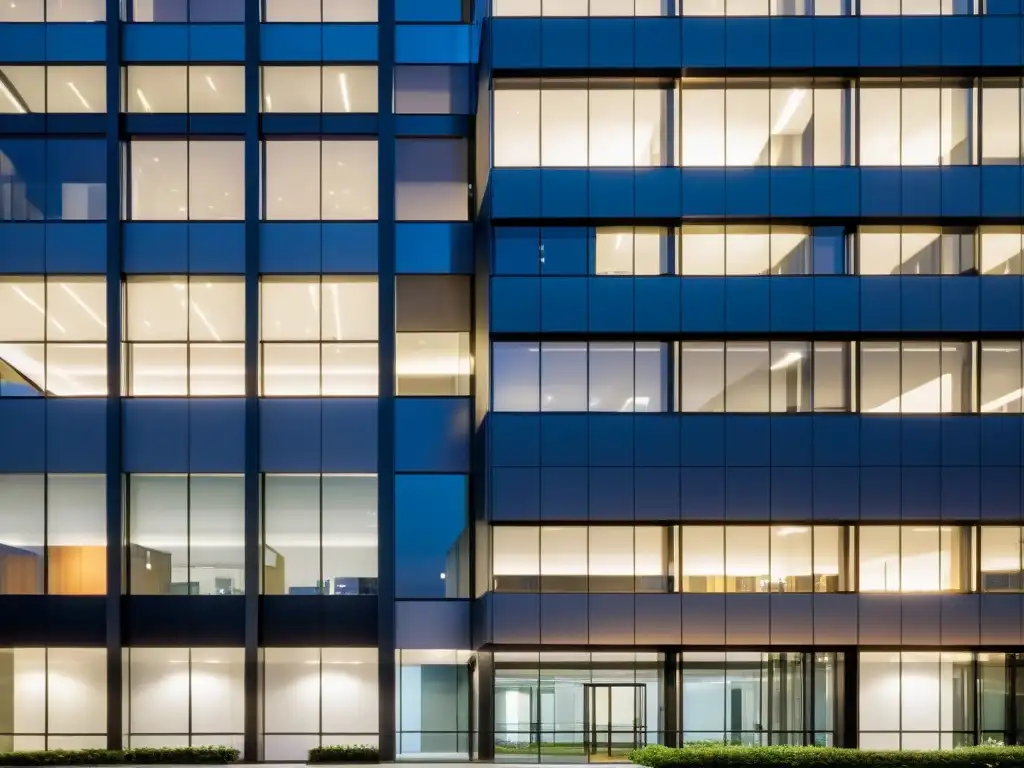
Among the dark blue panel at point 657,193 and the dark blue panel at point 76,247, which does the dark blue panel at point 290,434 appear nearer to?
the dark blue panel at point 76,247

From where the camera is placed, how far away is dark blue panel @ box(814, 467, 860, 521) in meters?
28.6

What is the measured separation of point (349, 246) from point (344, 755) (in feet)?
50.1

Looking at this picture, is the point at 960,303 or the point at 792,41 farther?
the point at 792,41

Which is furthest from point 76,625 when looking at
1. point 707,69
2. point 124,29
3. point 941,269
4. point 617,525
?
point 941,269

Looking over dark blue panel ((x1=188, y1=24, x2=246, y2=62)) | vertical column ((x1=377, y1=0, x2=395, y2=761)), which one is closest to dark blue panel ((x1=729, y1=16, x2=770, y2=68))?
vertical column ((x1=377, y1=0, x2=395, y2=761))

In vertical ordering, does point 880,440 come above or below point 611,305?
below

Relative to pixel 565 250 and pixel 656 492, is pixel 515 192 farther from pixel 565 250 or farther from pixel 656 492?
pixel 656 492

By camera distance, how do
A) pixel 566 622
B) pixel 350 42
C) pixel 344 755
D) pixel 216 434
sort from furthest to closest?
1. pixel 350 42
2. pixel 216 434
3. pixel 344 755
4. pixel 566 622

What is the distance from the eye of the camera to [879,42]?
2955 centimetres

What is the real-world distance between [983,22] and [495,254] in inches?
624

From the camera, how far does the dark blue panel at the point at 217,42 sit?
32156 mm

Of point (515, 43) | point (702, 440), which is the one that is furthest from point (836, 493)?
point (515, 43)

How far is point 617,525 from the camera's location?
29078mm

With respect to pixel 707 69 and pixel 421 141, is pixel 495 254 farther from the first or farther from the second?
pixel 707 69
